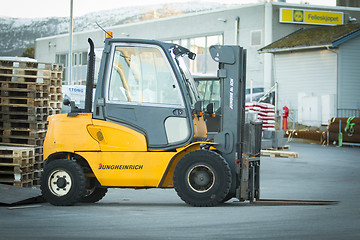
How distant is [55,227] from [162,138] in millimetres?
2499

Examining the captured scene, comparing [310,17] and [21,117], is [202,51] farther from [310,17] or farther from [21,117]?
[21,117]

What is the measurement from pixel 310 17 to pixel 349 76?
712 cm

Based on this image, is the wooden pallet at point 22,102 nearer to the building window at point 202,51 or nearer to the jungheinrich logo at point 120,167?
the jungheinrich logo at point 120,167

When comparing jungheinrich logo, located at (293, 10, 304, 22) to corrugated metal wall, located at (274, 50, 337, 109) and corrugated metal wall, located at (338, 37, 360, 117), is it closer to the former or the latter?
corrugated metal wall, located at (274, 50, 337, 109)

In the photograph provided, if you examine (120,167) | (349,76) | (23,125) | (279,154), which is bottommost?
(279,154)

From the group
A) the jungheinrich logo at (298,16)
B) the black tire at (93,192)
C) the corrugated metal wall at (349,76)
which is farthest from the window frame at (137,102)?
the jungheinrich logo at (298,16)

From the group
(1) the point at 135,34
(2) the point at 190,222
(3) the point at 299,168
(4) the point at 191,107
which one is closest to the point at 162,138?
(4) the point at 191,107

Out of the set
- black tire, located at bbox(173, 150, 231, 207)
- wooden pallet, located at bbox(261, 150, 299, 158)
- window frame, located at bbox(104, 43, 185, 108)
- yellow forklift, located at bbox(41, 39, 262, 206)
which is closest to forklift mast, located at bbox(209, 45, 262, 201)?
yellow forklift, located at bbox(41, 39, 262, 206)

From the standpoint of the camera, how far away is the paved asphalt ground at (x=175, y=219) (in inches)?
256

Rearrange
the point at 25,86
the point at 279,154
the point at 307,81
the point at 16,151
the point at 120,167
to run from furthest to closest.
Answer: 1. the point at 307,81
2. the point at 279,154
3. the point at 25,86
4. the point at 16,151
5. the point at 120,167

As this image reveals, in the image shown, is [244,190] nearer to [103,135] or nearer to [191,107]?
[191,107]

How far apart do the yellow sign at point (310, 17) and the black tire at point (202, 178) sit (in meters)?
34.5

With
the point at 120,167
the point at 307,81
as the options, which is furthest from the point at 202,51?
the point at 120,167

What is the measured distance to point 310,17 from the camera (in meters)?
42.6
